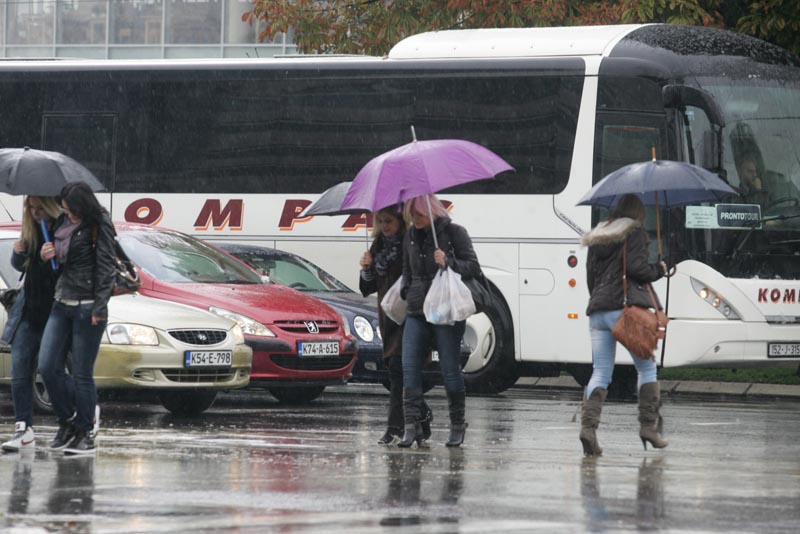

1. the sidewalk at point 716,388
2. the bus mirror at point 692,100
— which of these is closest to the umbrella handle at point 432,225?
the bus mirror at point 692,100

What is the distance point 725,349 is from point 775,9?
5318mm

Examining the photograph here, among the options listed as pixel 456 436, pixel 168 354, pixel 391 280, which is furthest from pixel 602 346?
pixel 168 354

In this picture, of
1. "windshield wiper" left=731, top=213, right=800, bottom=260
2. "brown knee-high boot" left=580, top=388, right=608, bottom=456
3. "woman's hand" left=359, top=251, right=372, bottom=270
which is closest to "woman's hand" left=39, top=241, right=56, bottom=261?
"woman's hand" left=359, top=251, right=372, bottom=270

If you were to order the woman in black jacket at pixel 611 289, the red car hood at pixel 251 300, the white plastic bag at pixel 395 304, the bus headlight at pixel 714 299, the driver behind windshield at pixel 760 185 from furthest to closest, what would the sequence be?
1. the driver behind windshield at pixel 760 185
2. the bus headlight at pixel 714 299
3. the red car hood at pixel 251 300
4. the white plastic bag at pixel 395 304
5. the woman in black jacket at pixel 611 289

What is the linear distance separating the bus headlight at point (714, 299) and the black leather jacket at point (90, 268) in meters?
7.68

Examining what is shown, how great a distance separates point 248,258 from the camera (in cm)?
1834

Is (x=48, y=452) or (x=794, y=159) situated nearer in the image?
(x=48, y=452)

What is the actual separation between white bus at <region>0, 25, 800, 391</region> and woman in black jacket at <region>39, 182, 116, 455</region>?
7558 mm

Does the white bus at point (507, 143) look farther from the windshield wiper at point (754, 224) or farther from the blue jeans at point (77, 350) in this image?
the blue jeans at point (77, 350)

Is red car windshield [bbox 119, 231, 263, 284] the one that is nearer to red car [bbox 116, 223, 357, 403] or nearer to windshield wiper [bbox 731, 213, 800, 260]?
red car [bbox 116, 223, 357, 403]

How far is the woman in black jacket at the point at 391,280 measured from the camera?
12250 mm

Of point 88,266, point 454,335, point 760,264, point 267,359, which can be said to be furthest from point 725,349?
point 88,266

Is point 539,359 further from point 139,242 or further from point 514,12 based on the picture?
point 514,12

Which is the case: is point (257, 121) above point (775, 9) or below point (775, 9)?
below
